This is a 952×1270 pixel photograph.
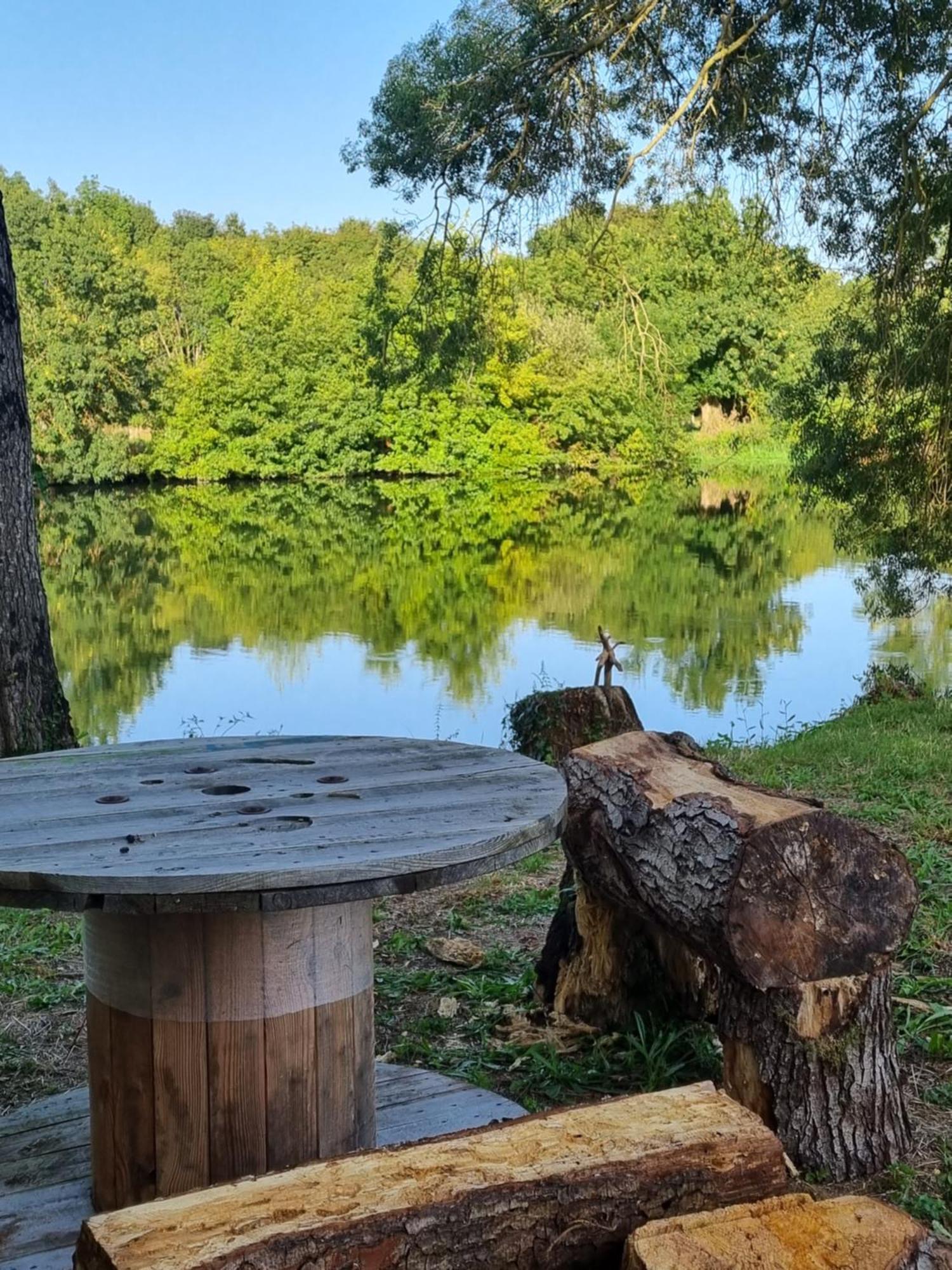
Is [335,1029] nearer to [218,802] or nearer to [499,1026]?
[218,802]

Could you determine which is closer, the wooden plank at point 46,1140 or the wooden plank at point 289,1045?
the wooden plank at point 289,1045

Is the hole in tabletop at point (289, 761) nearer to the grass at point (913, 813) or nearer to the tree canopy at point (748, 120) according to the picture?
the grass at point (913, 813)

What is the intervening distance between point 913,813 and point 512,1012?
2425 millimetres

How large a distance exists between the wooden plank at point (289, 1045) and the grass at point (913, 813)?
1.08 metres

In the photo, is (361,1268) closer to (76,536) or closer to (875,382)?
(875,382)

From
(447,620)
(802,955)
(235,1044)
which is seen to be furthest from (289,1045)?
(447,620)

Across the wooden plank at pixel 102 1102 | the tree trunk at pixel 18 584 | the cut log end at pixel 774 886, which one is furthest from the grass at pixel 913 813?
the tree trunk at pixel 18 584

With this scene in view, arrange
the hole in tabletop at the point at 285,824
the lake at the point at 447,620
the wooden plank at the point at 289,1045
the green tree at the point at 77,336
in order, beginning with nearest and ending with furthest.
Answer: the hole in tabletop at the point at 285,824, the wooden plank at the point at 289,1045, the lake at the point at 447,620, the green tree at the point at 77,336

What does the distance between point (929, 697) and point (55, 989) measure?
7.24 meters

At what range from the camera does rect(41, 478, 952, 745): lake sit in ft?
34.9

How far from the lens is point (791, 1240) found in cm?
169

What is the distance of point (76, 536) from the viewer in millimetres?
22562

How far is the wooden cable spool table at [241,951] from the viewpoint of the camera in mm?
1841

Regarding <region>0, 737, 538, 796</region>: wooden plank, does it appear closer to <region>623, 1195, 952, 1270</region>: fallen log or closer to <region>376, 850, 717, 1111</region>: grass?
<region>376, 850, 717, 1111</region>: grass
